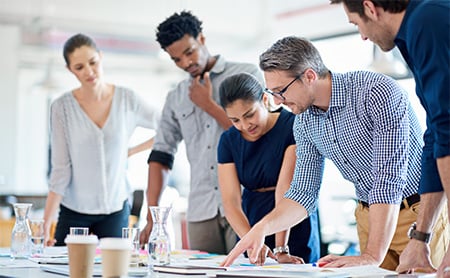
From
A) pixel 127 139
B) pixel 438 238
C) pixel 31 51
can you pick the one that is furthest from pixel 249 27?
pixel 438 238

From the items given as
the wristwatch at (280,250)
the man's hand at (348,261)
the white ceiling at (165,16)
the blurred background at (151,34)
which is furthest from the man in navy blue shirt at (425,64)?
the white ceiling at (165,16)

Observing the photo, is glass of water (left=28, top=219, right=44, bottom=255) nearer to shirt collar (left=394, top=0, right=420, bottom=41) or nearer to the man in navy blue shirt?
the man in navy blue shirt

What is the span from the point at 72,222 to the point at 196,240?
68cm

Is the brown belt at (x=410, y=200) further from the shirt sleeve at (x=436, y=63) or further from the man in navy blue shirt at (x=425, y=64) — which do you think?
the shirt sleeve at (x=436, y=63)

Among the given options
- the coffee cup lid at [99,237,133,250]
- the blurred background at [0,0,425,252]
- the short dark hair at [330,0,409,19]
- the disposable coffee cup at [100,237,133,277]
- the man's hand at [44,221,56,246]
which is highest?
the blurred background at [0,0,425,252]

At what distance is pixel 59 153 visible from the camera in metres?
3.72

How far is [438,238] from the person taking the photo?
8.17 ft

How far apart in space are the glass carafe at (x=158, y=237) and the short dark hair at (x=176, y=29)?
49.5 inches

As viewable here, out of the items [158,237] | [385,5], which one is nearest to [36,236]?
[158,237]

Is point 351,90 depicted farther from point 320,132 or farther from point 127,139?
point 127,139

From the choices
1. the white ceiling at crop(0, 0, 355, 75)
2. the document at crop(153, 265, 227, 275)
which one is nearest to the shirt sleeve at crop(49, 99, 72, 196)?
the document at crop(153, 265, 227, 275)

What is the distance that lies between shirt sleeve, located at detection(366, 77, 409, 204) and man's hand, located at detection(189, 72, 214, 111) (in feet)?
3.52

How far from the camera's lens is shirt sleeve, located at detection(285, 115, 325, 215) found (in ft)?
8.53

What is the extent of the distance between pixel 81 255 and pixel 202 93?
157cm
